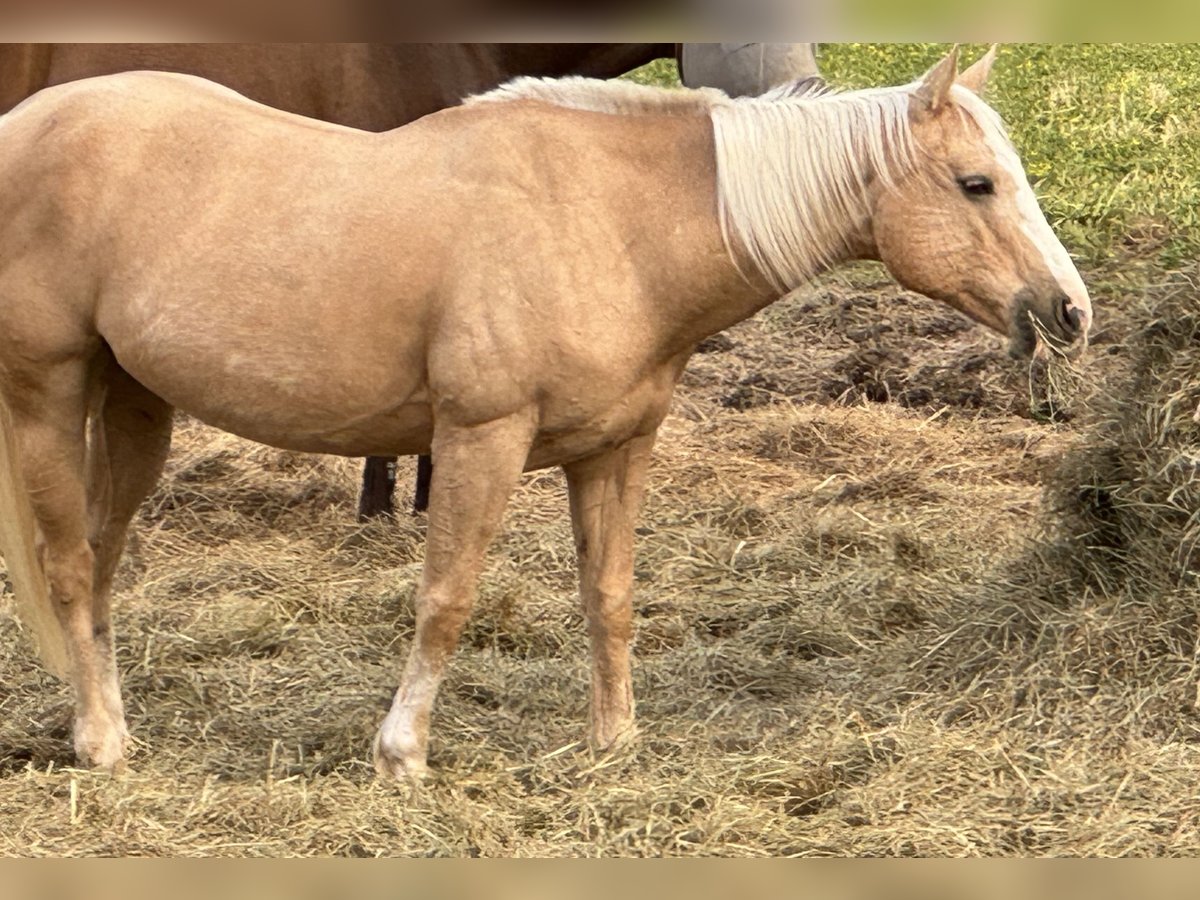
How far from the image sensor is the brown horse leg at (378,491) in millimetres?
5957

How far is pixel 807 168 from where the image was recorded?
3617 millimetres

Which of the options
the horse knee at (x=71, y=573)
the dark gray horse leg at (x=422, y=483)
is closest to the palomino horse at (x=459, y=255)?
the horse knee at (x=71, y=573)

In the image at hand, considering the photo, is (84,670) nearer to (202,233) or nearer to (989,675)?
(202,233)

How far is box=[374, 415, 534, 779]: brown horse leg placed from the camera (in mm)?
3639

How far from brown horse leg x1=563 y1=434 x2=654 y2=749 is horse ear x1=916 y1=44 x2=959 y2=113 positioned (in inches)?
38.2

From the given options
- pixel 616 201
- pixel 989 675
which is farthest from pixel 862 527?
pixel 616 201

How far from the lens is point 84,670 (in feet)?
13.1

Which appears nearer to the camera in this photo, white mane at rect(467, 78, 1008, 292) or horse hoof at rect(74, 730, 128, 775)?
white mane at rect(467, 78, 1008, 292)

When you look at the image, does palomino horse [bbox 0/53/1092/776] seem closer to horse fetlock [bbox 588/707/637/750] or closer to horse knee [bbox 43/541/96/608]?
horse knee [bbox 43/541/96/608]

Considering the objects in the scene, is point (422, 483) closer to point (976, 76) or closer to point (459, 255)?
point (459, 255)

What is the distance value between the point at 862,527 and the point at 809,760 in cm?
180

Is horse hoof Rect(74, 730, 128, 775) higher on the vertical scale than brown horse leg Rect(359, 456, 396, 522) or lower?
higher

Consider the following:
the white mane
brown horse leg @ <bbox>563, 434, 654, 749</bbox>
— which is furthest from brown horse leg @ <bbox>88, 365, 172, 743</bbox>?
the white mane

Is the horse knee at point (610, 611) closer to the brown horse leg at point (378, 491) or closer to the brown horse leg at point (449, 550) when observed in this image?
the brown horse leg at point (449, 550)
